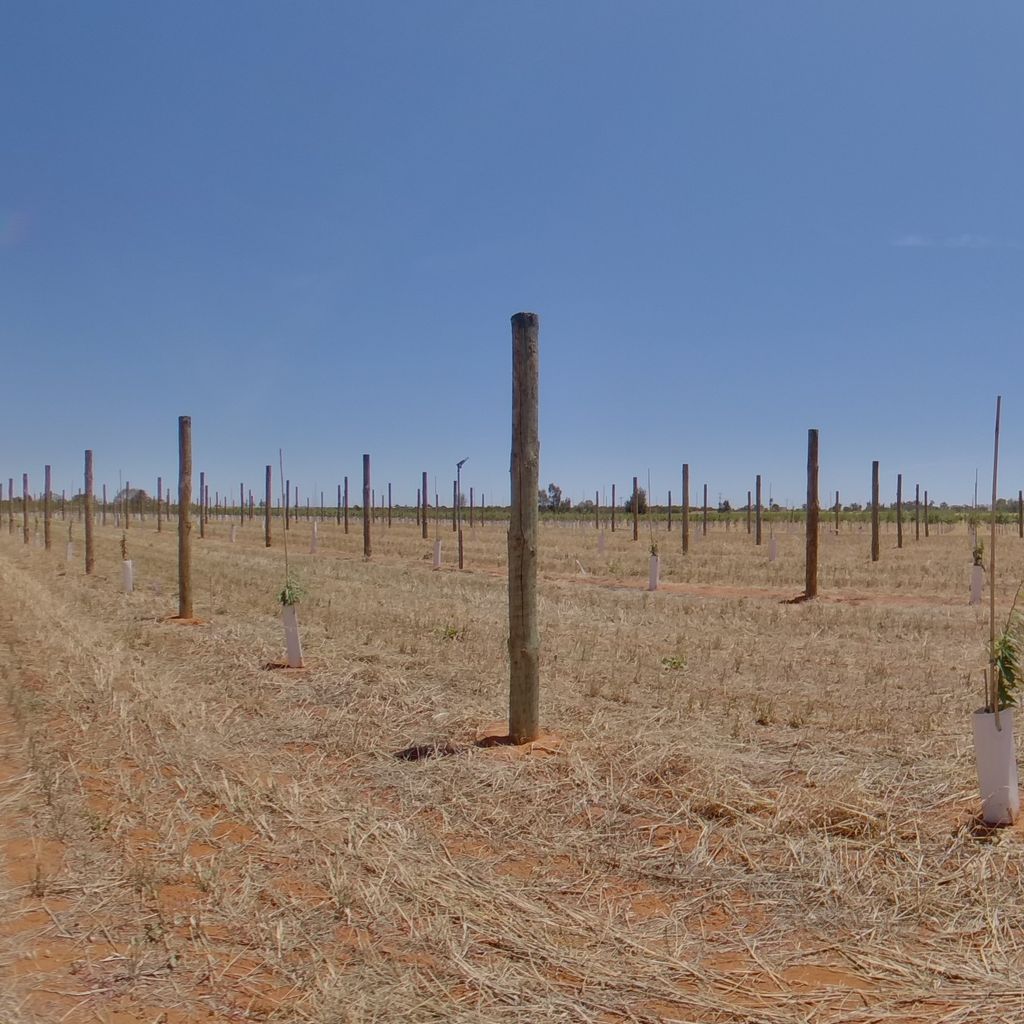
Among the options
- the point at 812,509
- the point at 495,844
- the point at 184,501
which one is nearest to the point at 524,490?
the point at 495,844

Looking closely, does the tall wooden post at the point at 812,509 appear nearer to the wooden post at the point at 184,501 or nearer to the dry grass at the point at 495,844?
the dry grass at the point at 495,844

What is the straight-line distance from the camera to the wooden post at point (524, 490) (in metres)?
6.36

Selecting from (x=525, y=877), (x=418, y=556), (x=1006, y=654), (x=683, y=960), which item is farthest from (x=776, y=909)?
(x=418, y=556)

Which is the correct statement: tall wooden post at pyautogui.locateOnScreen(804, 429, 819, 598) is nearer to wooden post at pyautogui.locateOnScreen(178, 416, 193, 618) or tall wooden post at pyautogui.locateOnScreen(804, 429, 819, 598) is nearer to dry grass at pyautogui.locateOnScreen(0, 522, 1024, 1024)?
dry grass at pyautogui.locateOnScreen(0, 522, 1024, 1024)

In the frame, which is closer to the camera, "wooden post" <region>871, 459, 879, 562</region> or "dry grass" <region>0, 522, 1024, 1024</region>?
"dry grass" <region>0, 522, 1024, 1024</region>

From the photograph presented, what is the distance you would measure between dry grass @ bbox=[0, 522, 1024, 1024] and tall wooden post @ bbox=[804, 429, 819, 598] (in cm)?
698

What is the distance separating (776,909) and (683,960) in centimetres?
64

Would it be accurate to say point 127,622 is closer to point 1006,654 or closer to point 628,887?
point 628,887

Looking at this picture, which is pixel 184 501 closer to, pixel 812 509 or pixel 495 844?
pixel 495 844

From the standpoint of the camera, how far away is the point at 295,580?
988cm

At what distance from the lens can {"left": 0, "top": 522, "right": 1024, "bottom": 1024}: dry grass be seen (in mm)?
3166

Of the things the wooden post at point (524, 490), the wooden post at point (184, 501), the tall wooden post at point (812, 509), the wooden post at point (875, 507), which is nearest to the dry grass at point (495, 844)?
the wooden post at point (524, 490)

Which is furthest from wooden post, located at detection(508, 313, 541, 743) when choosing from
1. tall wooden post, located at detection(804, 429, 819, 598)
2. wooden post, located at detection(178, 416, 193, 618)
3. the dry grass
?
tall wooden post, located at detection(804, 429, 819, 598)

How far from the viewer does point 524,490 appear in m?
6.37
